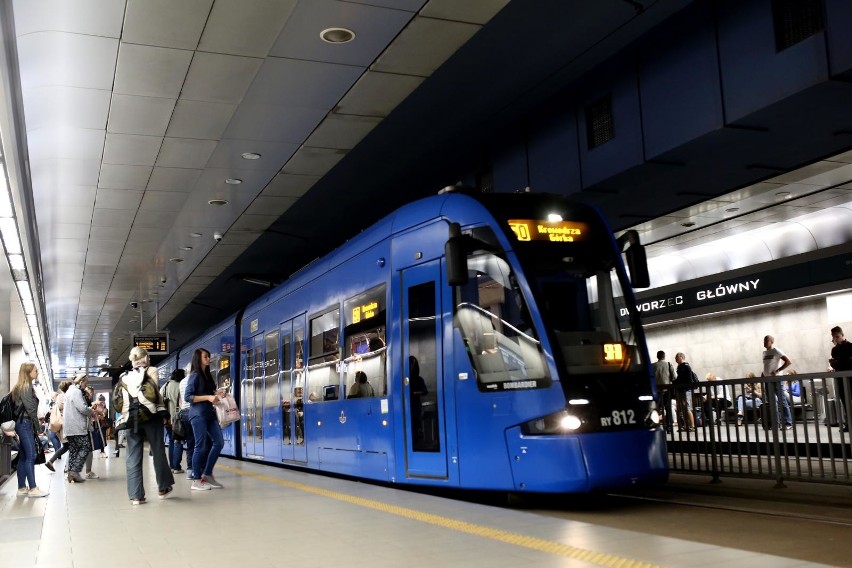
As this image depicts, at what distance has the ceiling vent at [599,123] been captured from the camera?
11275mm

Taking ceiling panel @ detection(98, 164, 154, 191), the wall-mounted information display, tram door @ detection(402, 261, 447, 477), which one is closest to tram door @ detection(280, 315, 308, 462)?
ceiling panel @ detection(98, 164, 154, 191)

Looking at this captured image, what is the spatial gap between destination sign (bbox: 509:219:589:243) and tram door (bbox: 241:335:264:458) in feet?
29.0

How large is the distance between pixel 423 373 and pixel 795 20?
519cm

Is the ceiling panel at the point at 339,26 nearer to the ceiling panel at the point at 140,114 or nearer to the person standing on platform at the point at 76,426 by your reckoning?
Answer: the ceiling panel at the point at 140,114

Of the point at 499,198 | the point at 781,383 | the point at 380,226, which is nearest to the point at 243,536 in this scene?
the point at 499,198

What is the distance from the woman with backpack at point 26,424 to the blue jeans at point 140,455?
2115 millimetres

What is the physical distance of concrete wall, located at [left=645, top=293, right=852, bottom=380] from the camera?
19.8 metres

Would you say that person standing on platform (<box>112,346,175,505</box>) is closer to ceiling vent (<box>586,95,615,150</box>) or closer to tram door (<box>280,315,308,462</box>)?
tram door (<box>280,315,308,462</box>)

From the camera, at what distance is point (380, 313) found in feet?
32.6

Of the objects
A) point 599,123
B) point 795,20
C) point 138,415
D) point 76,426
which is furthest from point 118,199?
point 795,20

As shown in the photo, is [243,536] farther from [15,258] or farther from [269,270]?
[269,270]

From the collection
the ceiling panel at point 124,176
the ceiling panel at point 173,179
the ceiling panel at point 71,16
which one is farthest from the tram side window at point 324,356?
the ceiling panel at point 71,16

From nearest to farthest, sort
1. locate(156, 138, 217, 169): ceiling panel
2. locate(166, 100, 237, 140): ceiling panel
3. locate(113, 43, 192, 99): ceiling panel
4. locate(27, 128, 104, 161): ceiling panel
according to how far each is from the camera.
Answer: locate(113, 43, 192, 99): ceiling panel → locate(166, 100, 237, 140): ceiling panel → locate(27, 128, 104, 161): ceiling panel → locate(156, 138, 217, 169): ceiling panel

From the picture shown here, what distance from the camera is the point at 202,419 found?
10.8 m
